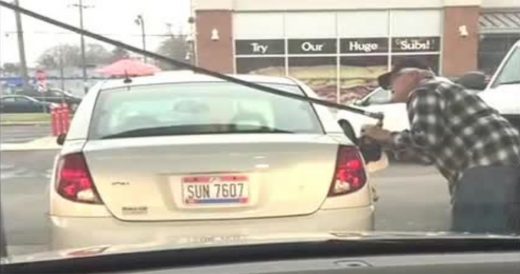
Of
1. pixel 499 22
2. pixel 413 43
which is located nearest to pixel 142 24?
pixel 413 43

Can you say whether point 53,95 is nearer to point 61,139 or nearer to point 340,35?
point 61,139

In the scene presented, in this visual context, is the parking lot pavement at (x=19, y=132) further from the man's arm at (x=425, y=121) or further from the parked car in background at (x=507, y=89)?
the parked car in background at (x=507, y=89)

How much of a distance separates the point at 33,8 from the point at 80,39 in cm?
18

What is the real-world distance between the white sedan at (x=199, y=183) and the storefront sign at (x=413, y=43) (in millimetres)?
500

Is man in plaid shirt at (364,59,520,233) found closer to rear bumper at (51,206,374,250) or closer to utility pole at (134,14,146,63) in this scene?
rear bumper at (51,206,374,250)

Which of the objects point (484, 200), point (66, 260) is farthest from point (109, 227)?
point (484, 200)

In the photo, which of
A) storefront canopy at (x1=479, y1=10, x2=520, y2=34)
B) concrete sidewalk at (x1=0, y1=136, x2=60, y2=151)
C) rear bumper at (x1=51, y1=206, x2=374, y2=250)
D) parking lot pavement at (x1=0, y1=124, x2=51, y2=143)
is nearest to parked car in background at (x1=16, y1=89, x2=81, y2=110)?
parking lot pavement at (x1=0, y1=124, x2=51, y2=143)

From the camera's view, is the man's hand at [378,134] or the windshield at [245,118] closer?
the windshield at [245,118]

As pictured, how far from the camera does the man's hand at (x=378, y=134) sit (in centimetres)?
440

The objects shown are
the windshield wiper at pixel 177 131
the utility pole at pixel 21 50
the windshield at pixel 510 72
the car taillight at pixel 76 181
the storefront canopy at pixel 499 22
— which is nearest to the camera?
the utility pole at pixel 21 50

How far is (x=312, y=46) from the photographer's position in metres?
4.02

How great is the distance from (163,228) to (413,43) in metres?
1.43

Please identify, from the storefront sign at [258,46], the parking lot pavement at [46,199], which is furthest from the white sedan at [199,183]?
the parking lot pavement at [46,199]

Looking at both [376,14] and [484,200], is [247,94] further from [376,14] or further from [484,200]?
[484,200]
